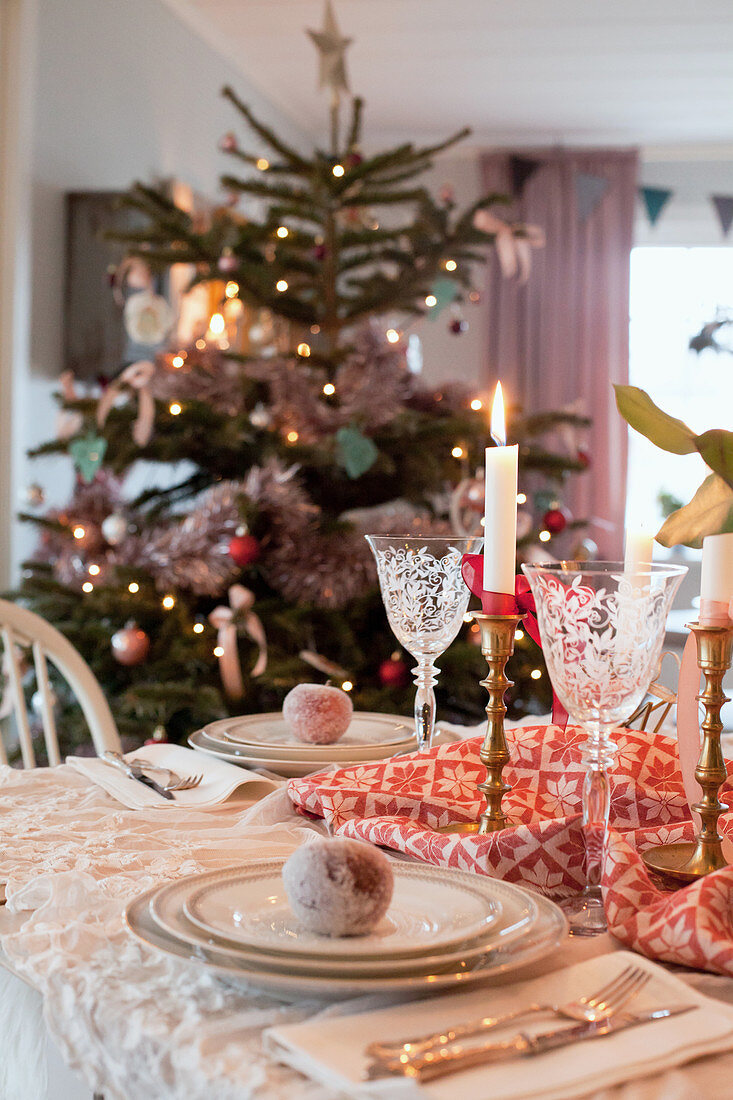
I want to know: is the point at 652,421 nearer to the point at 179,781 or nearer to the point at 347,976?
the point at 347,976

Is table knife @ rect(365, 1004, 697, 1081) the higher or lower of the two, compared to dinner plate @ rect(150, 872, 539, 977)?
lower

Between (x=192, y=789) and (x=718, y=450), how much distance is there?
0.54 m

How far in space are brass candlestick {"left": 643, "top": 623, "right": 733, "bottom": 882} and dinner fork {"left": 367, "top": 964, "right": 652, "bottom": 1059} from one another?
0.14 meters

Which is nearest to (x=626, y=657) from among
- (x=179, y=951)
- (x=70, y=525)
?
(x=179, y=951)

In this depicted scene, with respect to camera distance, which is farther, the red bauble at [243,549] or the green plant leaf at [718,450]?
the red bauble at [243,549]

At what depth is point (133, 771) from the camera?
941 millimetres

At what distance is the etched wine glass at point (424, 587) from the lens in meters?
0.83

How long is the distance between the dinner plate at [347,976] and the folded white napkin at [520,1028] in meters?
0.01

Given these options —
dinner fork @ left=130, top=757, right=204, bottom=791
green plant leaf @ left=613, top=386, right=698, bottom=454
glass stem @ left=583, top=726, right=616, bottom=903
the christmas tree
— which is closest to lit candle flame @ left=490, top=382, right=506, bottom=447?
green plant leaf @ left=613, top=386, right=698, bottom=454

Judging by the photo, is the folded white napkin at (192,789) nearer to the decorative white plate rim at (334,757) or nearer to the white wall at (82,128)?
the decorative white plate rim at (334,757)

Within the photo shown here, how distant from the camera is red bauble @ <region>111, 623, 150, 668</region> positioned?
6.90 feet

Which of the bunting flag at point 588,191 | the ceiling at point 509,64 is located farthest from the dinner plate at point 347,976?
the bunting flag at point 588,191

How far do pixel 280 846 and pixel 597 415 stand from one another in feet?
15.9

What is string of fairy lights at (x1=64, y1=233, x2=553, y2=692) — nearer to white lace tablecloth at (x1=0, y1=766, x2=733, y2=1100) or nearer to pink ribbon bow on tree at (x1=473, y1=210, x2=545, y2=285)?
pink ribbon bow on tree at (x1=473, y1=210, x2=545, y2=285)
